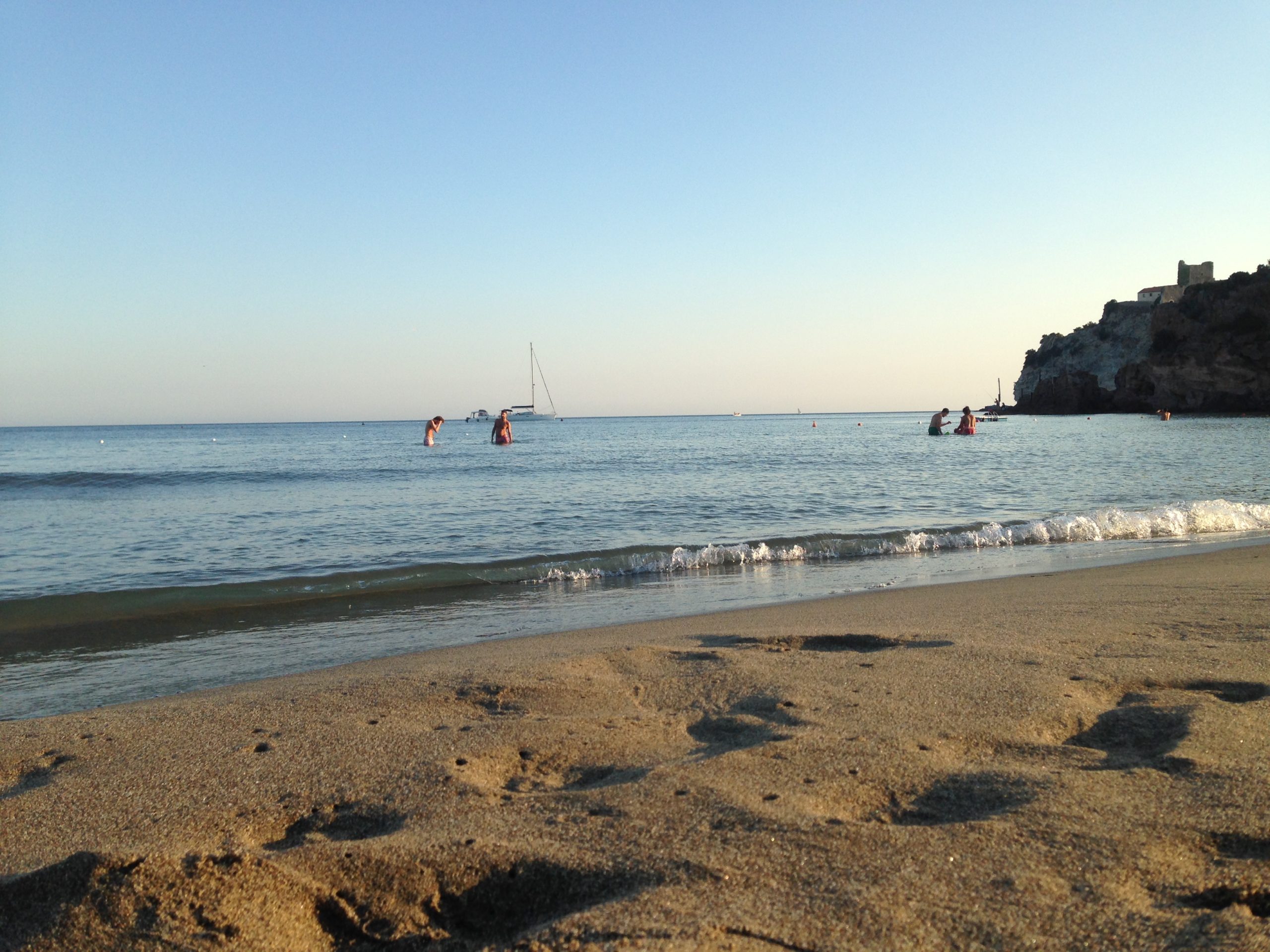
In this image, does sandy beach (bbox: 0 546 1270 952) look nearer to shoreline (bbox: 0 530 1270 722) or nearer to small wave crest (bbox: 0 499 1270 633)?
shoreline (bbox: 0 530 1270 722)

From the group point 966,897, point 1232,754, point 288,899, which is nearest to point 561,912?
point 288,899

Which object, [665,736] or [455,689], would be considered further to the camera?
[455,689]

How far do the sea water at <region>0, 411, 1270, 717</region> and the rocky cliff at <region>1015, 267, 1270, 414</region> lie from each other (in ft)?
134

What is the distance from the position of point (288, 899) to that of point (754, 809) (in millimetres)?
1341

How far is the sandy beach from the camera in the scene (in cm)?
195

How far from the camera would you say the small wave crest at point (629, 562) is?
834cm

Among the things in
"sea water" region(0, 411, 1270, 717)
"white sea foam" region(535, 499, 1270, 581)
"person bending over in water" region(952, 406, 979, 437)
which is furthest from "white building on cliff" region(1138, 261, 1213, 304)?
"white sea foam" region(535, 499, 1270, 581)

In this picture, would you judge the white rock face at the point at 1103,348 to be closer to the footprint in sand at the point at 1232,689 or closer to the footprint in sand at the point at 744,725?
the footprint in sand at the point at 1232,689

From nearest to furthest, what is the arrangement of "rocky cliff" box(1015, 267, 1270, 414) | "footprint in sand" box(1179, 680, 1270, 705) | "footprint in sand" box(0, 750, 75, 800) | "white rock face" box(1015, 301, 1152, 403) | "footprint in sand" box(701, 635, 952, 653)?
"footprint in sand" box(0, 750, 75, 800), "footprint in sand" box(1179, 680, 1270, 705), "footprint in sand" box(701, 635, 952, 653), "rocky cliff" box(1015, 267, 1270, 414), "white rock face" box(1015, 301, 1152, 403)

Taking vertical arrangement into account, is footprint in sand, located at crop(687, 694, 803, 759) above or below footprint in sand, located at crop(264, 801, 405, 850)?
below

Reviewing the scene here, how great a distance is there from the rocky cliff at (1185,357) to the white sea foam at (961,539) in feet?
188

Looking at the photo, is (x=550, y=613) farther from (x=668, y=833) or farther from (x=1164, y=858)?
(x=1164, y=858)

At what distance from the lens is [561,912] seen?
2033mm

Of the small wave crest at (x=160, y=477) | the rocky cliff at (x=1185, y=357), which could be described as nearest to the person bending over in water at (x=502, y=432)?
the small wave crest at (x=160, y=477)
